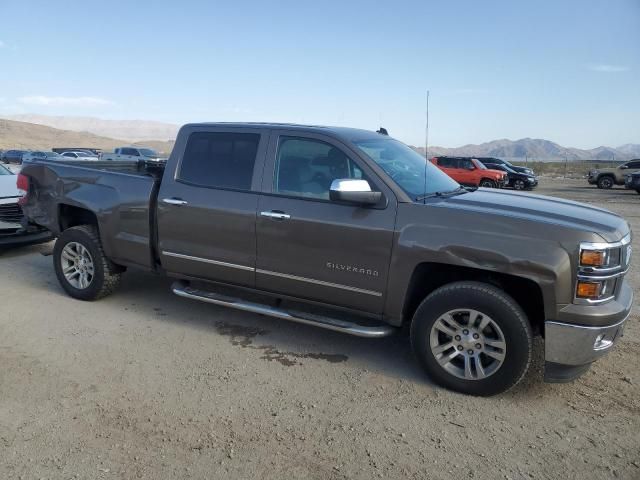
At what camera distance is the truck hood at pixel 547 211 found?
344 centimetres

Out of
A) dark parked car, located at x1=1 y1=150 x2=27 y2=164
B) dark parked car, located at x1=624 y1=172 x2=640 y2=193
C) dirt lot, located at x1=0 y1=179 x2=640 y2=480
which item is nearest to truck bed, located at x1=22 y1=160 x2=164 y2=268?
dirt lot, located at x1=0 y1=179 x2=640 y2=480

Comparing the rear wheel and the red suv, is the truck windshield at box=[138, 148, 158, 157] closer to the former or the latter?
the red suv

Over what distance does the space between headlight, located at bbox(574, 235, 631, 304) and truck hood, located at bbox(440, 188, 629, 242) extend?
94 mm

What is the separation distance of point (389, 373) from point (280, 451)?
51.5 inches

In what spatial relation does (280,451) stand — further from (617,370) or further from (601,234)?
(617,370)

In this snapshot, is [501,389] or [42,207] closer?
[501,389]

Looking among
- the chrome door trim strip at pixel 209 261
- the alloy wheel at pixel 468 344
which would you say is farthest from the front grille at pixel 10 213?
the alloy wheel at pixel 468 344

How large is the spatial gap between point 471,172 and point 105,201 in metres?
22.2

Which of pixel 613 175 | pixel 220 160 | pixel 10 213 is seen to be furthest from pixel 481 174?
pixel 220 160

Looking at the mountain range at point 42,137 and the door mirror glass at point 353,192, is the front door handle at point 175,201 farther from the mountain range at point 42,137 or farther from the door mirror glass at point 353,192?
the mountain range at point 42,137

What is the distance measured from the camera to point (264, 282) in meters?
4.40

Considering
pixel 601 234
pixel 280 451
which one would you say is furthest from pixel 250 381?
pixel 601 234

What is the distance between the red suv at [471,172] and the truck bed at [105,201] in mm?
20965

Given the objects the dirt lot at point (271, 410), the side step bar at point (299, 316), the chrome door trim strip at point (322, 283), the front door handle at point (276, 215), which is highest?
the front door handle at point (276, 215)
